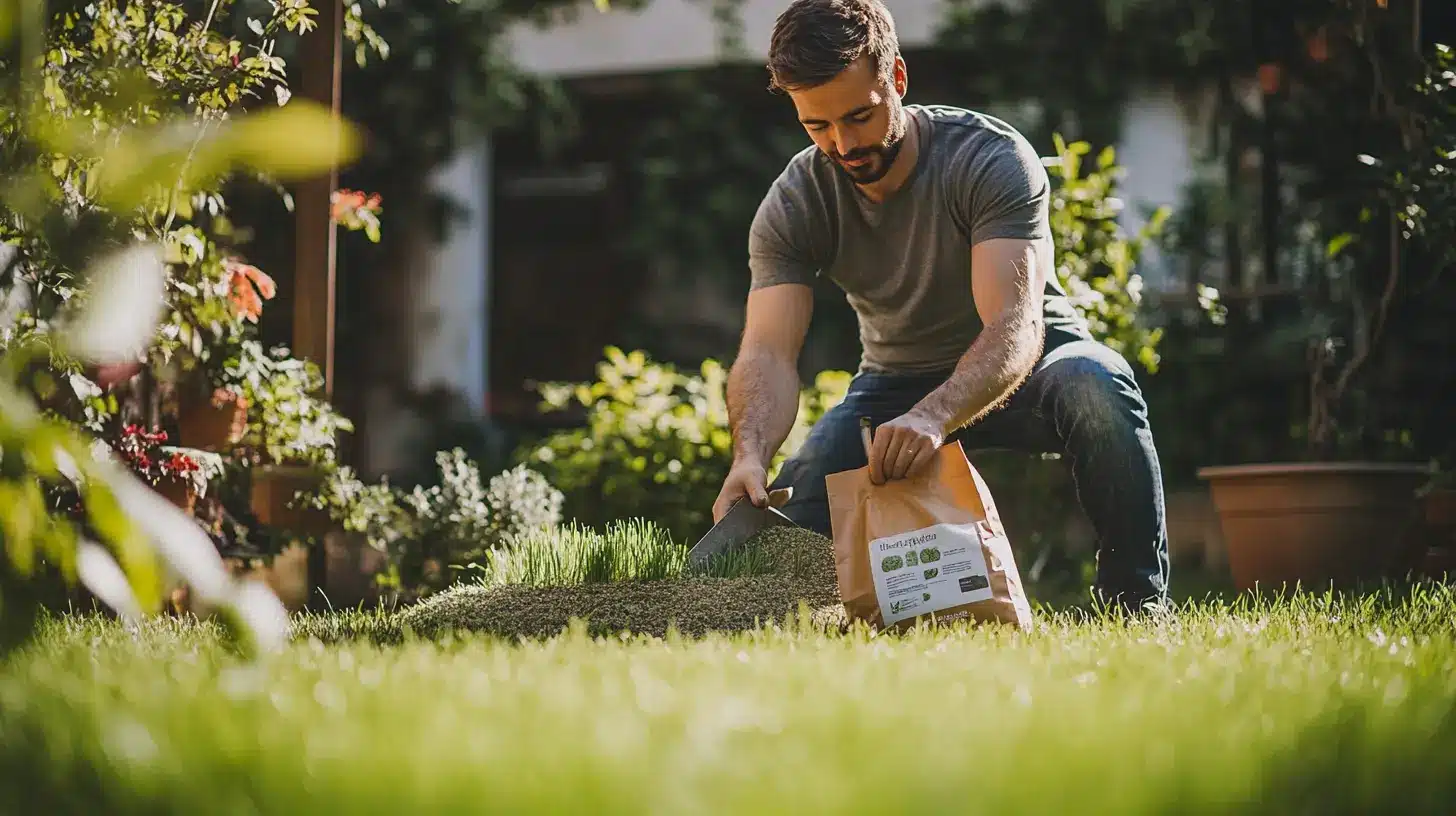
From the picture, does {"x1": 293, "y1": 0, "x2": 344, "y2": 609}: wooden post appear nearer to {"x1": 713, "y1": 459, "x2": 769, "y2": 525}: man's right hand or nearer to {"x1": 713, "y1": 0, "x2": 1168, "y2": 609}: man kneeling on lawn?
{"x1": 713, "y1": 0, "x2": 1168, "y2": 609}: man kneeling on lawn

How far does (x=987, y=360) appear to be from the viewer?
2.87 m

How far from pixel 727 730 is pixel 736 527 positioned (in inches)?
62.1

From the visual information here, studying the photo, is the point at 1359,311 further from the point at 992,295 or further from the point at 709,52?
the point at 709,52

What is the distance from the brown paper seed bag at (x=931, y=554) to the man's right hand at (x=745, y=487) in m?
0.29

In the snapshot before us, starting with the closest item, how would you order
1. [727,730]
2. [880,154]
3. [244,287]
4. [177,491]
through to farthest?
[727,730] < [880,154] < [177,491] < [244,287]

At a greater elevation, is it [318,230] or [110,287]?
[318,230]

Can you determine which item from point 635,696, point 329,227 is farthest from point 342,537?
point 635,696

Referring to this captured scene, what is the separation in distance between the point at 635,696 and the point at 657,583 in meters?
1.36

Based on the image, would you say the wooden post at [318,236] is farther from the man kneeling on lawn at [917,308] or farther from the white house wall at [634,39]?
the white house wall at [634,39]

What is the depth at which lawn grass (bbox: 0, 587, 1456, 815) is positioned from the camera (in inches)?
48.1

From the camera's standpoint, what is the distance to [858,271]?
3529 mm

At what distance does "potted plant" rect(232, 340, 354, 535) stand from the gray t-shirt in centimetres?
143

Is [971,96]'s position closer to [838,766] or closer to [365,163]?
[365,163]

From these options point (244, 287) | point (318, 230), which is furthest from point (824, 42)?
point (318, 230)
